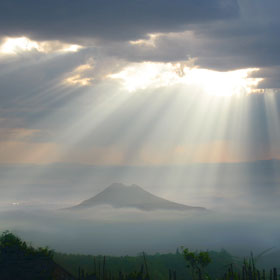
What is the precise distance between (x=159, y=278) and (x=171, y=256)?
2501 cm

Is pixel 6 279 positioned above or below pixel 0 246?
below

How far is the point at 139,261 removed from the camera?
151375 millimetres

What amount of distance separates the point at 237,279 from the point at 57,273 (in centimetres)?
3569

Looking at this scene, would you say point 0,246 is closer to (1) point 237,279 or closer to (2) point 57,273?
(2) point 57,273

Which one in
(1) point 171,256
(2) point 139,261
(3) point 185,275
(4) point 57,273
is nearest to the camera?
(4) point 57,273

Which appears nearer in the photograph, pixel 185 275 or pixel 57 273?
pixel 57 273

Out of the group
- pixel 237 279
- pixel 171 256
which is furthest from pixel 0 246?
pixel 171 256

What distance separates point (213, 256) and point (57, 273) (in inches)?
3656

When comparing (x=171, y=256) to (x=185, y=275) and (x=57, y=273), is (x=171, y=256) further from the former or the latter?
(x=57, y=273)

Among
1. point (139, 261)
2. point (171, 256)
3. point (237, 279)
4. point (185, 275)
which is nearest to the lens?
point (237, 279)

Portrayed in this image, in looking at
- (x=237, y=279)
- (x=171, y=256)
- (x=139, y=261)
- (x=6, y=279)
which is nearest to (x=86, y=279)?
(x=6, y=279)

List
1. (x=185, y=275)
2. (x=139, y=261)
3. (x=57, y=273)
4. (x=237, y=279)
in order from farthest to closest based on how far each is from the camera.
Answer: (x=139, y=261) < (x=185, y=275) < (x=57, y=273) < (x=237, y=279)

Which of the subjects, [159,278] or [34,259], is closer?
[34,259]

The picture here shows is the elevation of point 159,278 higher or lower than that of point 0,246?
lower
